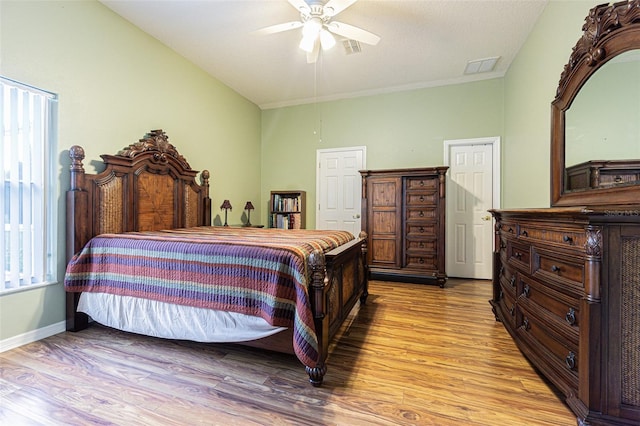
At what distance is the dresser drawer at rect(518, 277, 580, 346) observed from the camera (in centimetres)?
135

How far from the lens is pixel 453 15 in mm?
2727

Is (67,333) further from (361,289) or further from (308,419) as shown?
(361,289)

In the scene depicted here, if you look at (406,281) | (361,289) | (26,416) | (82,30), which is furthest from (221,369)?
(82,30)

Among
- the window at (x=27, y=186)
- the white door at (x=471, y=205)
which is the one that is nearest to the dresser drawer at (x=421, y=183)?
the white door at (x=471, y=205)

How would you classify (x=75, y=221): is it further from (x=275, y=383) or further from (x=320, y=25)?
(x=320, y=25)

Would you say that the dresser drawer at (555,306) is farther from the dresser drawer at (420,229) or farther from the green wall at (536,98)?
the dresser drawer at (420,229)

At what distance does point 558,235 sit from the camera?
1475mm

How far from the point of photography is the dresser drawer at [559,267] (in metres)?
Answer: 1.33

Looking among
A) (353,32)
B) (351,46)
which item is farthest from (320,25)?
(351,46)

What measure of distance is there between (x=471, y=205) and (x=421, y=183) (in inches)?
38.8

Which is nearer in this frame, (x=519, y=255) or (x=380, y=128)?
(x=519, y=255)

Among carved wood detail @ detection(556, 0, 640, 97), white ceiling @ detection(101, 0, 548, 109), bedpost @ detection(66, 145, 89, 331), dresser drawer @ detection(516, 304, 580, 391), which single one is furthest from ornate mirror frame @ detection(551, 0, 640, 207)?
bedpost @ detection(66, 145, 89, 331)

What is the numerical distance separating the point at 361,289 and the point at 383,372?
1127 millimetres

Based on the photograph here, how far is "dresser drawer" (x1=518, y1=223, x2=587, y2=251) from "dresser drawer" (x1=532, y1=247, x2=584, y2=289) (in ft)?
0.20
